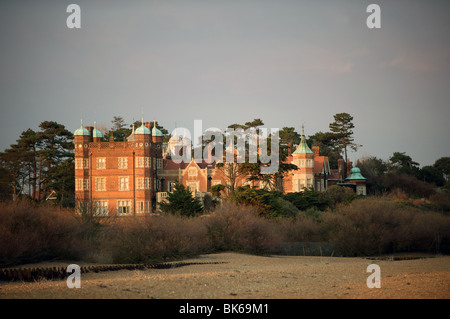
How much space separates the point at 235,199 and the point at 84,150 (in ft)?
89.7

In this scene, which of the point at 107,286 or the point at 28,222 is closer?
the point at 107,286

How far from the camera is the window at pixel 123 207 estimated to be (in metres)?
59.0

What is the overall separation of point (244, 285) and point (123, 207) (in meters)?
44.5

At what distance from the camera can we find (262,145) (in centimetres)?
5766

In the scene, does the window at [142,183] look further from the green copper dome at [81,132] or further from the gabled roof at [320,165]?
the gabled roof at [320,165]

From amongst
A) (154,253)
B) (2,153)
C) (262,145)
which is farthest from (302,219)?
(2,153)

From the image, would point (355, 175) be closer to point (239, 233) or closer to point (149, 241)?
point (239, 233)

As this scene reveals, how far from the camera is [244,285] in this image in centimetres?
1622

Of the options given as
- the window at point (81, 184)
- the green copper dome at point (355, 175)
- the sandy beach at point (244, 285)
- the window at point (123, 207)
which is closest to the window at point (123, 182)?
the window at point (123, 207)

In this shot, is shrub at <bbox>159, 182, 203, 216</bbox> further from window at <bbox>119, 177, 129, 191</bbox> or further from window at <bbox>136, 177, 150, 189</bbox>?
window at <bbox>119, 177, 129, 191</bbox>

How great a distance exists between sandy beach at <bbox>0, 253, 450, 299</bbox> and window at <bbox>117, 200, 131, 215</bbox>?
3910 cm

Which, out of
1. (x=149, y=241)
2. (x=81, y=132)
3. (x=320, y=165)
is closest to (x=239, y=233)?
(x=149, y=241)

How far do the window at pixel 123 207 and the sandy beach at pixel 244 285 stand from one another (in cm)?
3910
